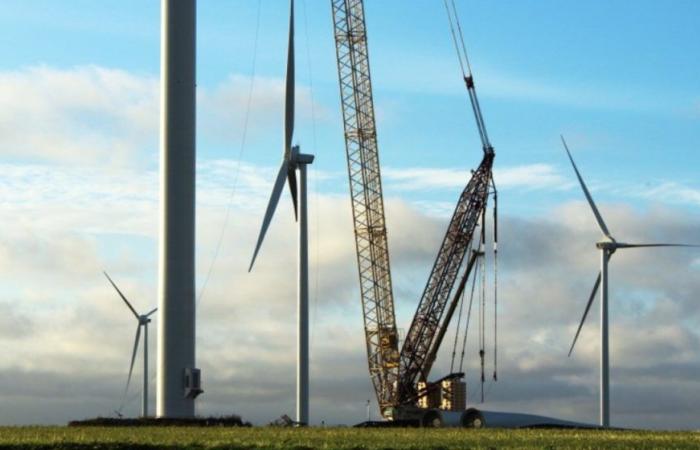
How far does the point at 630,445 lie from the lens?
205 feet

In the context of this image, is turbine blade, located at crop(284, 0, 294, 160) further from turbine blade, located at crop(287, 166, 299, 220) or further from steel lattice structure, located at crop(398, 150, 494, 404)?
steel lattice structure, located at crop(398, 150, 494, 404)

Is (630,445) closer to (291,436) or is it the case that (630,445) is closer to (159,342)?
(291,436)

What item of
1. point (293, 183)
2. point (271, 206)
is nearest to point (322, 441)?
point (271, 206)

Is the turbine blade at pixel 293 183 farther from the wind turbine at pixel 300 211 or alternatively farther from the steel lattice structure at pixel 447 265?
the steel lattice structure at pixel 447 265

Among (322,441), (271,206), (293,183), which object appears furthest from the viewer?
(293,183)

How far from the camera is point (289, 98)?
124312mm

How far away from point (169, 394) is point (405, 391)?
55.2m

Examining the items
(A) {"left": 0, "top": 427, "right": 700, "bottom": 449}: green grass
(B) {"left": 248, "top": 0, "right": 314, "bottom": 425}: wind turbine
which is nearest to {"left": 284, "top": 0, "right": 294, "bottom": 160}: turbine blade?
(B) {"left": 248, "top": 0, "right": 314, "bottom": 425}: wind turbine

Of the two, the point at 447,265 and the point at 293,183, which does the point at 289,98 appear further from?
the point at 447,265

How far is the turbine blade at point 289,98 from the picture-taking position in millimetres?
124500

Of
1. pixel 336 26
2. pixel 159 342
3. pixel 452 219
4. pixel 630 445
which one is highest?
pixel 336 26

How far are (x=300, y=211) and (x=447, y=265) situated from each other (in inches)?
Answer: 1080

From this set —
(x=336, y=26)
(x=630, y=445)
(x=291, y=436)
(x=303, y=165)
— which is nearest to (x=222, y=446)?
(x=291, y=436)

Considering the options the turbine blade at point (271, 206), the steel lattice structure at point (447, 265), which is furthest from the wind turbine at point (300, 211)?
the steel lattice structure at point (447, 265)
